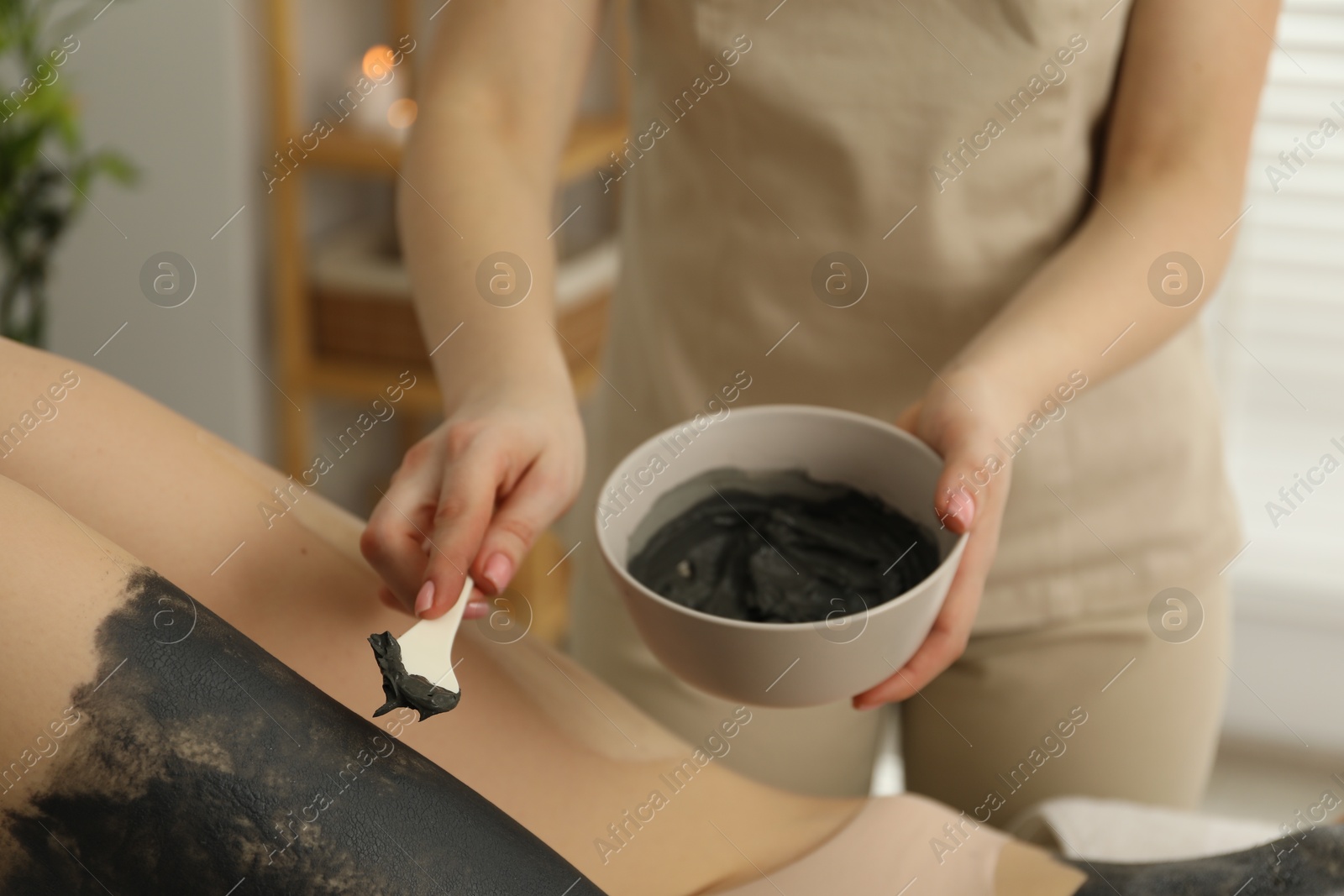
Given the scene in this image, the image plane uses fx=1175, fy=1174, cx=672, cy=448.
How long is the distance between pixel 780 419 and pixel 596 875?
0.91ft

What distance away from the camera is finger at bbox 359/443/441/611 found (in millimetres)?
594

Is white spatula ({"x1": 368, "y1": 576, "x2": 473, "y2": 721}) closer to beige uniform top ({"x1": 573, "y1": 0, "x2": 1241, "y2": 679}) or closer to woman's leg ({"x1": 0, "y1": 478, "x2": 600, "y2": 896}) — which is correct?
woman's leg ({"x1": 0, "y1": 478, "x2": 600, "y2": 896})

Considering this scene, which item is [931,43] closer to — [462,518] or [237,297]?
[462,518]

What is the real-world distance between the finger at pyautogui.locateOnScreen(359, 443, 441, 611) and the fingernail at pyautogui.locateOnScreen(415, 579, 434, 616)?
32mm

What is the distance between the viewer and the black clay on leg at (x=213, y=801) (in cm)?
44

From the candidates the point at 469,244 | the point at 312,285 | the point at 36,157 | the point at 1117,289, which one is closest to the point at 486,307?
the point at 469,244

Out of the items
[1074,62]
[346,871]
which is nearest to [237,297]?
[1074,62]

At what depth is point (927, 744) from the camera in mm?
917

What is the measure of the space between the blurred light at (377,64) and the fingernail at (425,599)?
5.16 feet

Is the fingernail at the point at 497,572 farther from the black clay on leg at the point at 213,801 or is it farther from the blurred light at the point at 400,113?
the blurred light at the point at 400,113

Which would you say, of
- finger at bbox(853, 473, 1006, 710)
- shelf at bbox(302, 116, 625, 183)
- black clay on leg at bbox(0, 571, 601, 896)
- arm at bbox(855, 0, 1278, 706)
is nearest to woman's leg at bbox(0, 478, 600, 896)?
black clay on leg at bbox(0, 571, 601, 896)

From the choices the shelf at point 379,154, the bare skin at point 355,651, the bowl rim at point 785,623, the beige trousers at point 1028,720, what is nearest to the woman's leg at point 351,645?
the bare skin at point 355,651

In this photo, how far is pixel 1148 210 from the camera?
777 mm

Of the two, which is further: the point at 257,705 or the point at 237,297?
the point at 237,297
